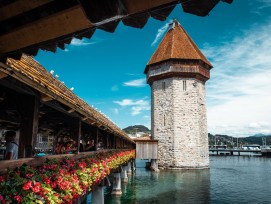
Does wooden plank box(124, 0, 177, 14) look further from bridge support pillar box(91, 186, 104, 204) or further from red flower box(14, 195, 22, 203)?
bridge support pillar box(91, 186, 104, 204)

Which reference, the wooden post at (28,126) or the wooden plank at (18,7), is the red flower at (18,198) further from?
the wooden plank at (18,7)

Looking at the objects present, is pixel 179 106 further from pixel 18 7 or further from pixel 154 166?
pixel 18 7

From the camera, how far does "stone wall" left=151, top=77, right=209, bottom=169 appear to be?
3066cm

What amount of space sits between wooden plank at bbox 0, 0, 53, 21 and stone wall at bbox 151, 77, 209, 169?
29.3 metres

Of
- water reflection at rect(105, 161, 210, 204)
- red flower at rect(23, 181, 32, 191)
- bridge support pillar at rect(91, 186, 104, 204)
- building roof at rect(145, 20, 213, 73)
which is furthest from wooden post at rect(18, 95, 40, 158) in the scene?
building roof at rect(145, 20, 213, 73)

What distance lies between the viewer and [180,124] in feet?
102

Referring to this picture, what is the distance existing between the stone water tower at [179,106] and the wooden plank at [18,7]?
29.4 meters

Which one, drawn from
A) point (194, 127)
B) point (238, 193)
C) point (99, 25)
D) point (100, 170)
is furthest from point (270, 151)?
point (99, 25)

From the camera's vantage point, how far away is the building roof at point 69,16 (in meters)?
2.04

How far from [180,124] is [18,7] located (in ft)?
97.4

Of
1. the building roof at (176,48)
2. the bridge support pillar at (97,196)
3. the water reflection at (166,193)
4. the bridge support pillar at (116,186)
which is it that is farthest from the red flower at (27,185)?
the building roof at (176,48)

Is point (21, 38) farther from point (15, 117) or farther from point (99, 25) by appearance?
point (15, 117)

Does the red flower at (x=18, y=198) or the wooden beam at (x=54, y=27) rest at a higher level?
the wooden beam at (x=54, y=27)

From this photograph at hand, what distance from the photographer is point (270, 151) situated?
7100 cm
